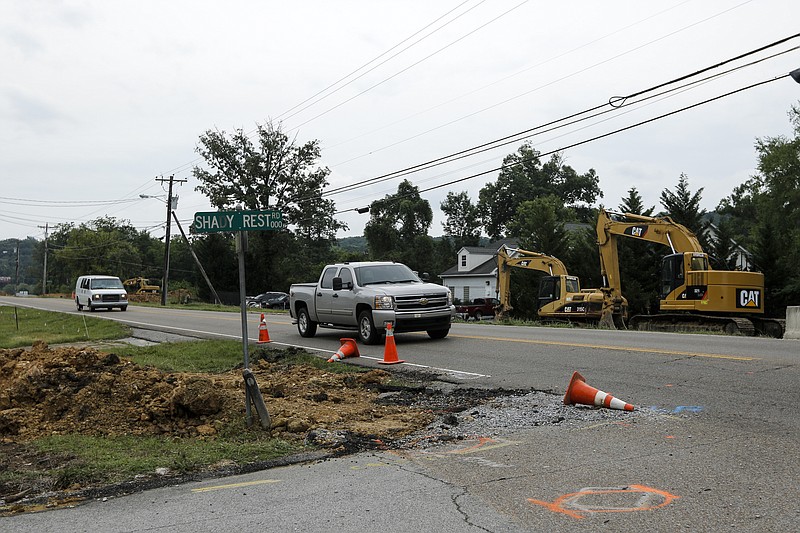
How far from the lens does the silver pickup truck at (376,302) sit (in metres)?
16.6

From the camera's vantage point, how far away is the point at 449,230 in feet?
362

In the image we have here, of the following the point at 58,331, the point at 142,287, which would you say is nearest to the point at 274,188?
the point at 142,287

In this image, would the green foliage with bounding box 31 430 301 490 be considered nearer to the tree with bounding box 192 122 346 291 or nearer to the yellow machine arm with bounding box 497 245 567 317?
the yellow machine arm with bounding box 497 245 567 317

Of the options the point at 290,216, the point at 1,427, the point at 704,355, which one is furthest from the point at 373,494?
the point at 290,216

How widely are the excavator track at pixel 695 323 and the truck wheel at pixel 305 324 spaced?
11873mm

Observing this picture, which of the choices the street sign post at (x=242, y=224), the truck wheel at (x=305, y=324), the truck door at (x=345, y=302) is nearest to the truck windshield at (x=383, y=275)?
the truck door at (x=345, y=302)

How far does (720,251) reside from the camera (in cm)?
3834

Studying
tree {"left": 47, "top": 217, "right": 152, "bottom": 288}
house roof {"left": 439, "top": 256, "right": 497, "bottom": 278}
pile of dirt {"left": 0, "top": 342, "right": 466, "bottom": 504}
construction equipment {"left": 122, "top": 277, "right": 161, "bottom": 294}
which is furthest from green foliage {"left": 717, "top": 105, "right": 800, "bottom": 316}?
tree {"left": 47, "top": 217, "right": 152, "bottom": 288}

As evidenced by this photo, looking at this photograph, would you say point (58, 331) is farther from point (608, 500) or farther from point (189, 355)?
point (608, 500)

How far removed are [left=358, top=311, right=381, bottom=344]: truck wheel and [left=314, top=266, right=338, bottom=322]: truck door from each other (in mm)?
1467

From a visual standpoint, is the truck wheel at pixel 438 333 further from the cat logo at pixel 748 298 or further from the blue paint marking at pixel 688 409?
the cat logo at pixel 748 298

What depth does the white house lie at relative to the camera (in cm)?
7206

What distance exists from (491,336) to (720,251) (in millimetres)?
24565

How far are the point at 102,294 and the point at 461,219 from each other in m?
74.2
